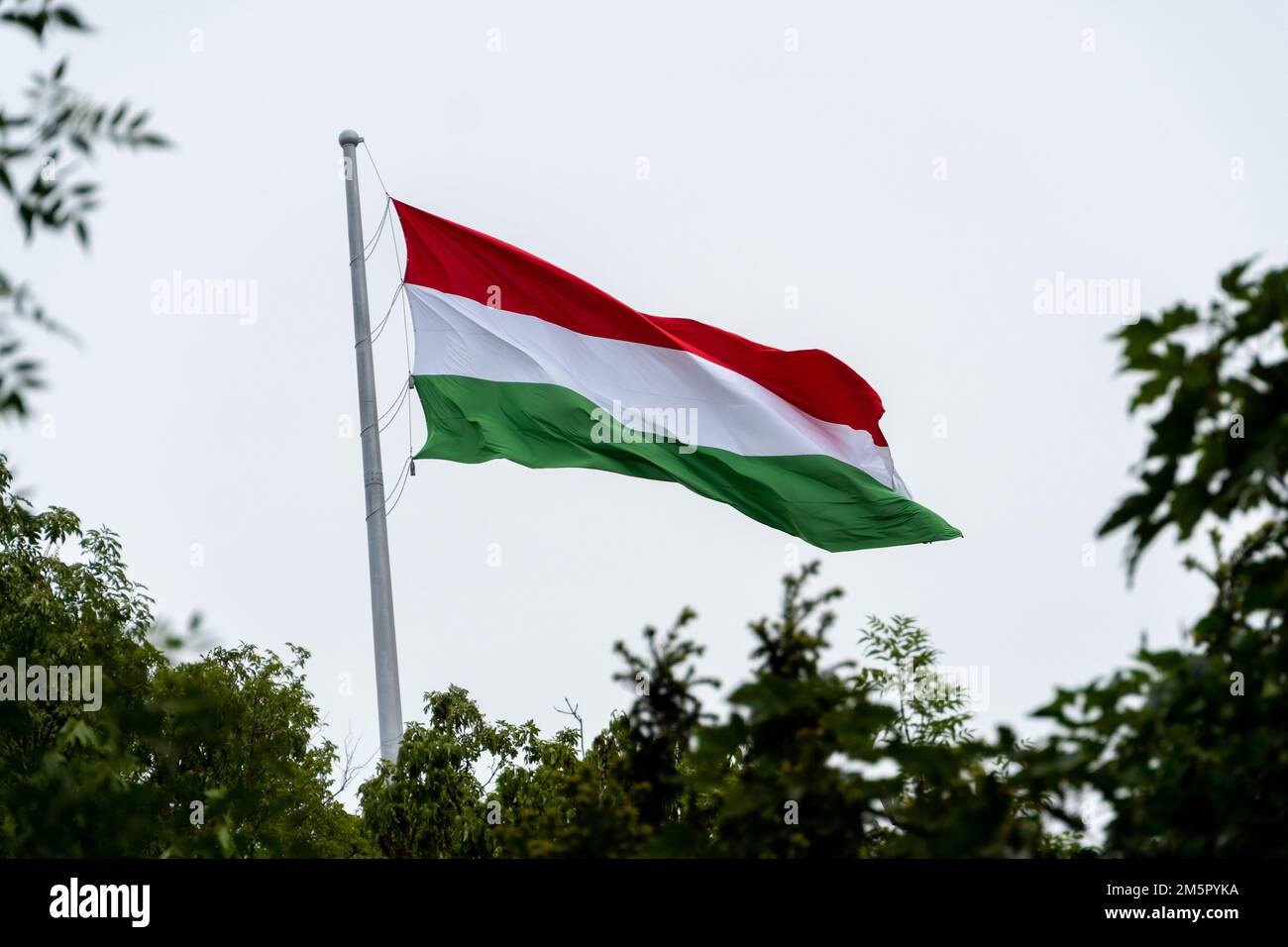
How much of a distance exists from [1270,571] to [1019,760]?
26.4 inches

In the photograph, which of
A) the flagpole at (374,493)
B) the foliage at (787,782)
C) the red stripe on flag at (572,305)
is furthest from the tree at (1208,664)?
the red stripe on flag at (572,305)

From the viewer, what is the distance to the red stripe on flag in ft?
47.7

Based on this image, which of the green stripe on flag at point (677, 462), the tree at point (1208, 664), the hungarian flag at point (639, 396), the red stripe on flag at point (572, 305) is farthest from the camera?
the red stripe on flag at point (572, 305)

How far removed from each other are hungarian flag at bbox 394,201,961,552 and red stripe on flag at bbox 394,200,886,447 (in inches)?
0.5

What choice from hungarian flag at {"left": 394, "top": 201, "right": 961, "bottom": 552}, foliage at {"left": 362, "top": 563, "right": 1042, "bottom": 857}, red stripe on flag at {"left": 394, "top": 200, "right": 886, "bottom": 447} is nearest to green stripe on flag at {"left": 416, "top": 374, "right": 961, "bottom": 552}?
hungarian flag at {"left": 394, "top": 201, "right": 961, "bottom": 552}

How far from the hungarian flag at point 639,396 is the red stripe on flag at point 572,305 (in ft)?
0.04

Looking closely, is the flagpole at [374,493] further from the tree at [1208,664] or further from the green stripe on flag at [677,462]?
the tree at [1208,664]

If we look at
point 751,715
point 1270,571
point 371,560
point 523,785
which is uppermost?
point 371,560

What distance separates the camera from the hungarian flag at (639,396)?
1380 cm

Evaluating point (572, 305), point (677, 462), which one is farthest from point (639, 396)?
point (572, 305)

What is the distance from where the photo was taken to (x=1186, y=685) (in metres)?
3.09
